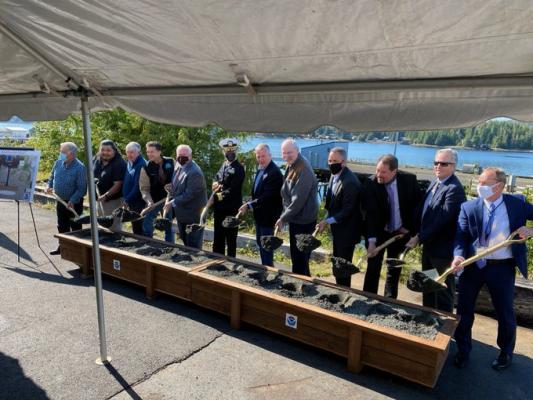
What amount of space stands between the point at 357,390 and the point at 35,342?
2.82 metres

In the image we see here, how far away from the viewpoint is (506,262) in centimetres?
315

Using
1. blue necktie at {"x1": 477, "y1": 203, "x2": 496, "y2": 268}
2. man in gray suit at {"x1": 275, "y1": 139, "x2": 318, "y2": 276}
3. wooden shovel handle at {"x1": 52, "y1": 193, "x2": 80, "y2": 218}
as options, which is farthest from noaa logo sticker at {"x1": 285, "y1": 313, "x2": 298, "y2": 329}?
wooden shovel handle at {"x1": 52, "y1": 193, "x2": 80, "y2": 218}

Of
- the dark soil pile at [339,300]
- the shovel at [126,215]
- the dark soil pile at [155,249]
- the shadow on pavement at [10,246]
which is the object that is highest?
the shovel at [126,215]

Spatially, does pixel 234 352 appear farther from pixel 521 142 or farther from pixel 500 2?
pixel 521 142

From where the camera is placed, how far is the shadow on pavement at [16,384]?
2.79 m

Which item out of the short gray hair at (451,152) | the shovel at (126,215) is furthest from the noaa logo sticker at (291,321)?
the shovel at (126,215)

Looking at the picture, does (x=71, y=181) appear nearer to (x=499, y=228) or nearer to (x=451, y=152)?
(x=451, y=152)

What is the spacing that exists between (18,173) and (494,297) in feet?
19.5

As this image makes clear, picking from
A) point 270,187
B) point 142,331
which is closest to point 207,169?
point 270,187

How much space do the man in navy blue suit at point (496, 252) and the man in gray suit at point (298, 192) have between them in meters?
1.52

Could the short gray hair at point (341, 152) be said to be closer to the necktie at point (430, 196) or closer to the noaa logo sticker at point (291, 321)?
the necktie at point (430, 196)

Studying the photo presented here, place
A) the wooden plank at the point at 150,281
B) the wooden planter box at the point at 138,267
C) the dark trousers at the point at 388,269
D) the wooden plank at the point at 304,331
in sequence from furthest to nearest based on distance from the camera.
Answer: the wooden plank at the point at 150,281 < the wooden planter box at the point at 138,267 < the dark trousers at the point at 388,269 < the wooden plank at the point at 304,331

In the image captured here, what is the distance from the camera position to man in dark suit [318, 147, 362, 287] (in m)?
3.94

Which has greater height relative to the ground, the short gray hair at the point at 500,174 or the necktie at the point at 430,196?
the short gray hair at the point at 500,174
